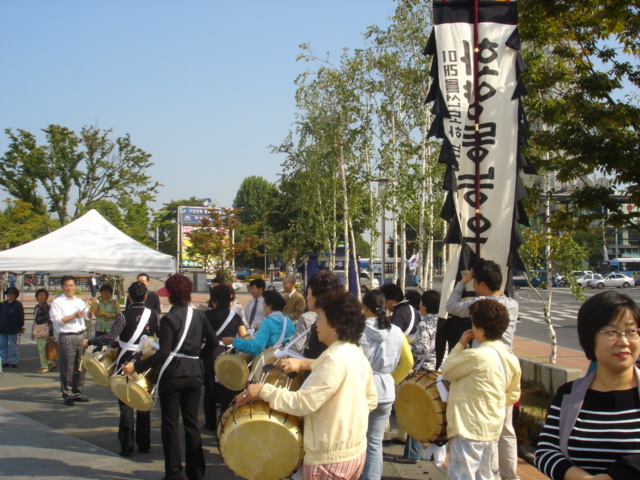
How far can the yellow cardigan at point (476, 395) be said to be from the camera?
13.6ft

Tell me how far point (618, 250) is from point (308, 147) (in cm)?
7221

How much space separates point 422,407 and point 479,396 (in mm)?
606

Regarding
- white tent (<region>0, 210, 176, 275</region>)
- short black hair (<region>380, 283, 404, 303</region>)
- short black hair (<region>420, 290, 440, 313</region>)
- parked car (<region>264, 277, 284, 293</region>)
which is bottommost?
parked car (<region>264, 277, 284, 293</region>)

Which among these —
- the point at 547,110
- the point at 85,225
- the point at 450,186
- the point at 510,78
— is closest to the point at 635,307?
the point at 450,186

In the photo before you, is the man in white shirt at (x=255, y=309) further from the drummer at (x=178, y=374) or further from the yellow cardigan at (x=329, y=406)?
the yellow cardigan at (x=329, y=406)

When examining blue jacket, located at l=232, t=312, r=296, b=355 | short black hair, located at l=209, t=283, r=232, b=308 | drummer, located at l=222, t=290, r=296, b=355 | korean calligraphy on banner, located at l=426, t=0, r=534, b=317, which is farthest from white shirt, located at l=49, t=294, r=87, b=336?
korean calligraphy on banner, located at l=426, t=0, r=534, b=317

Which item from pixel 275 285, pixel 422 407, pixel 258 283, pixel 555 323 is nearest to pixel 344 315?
pixel 422 407

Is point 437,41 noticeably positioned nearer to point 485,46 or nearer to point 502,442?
point 485,46

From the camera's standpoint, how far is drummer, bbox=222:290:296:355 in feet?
19.1

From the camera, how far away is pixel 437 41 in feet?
19.6

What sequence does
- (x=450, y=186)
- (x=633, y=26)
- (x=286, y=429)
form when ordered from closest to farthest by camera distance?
(x=286, y=429) < (x=450, y=186) < (x=633, y=26)

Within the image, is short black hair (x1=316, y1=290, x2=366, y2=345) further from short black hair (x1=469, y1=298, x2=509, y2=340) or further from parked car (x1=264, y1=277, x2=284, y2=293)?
parked car (x1=264, y1=277, x2=284, y2=293)

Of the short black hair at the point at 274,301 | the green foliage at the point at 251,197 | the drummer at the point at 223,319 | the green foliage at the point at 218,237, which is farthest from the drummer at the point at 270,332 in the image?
the green foliage at the point at 251,197

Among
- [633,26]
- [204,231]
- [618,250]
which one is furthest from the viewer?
[618,250]
